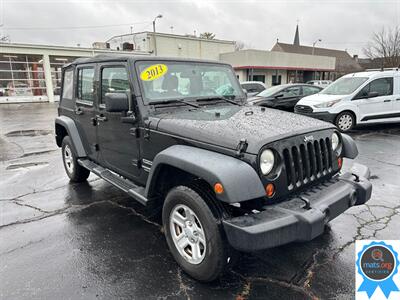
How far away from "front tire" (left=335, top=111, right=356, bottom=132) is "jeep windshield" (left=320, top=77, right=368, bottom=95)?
702 millimetres

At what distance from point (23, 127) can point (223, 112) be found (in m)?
11.4

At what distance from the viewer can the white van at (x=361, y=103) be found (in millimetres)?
9156

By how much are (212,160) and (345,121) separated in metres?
8.24

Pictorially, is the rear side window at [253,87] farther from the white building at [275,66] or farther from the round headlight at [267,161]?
the white building at [275,66]

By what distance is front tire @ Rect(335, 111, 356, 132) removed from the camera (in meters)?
9.22

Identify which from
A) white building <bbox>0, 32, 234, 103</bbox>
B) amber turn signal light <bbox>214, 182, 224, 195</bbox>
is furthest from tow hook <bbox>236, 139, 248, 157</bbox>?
white building <bbox>0, 32, 234, 103</bbox>

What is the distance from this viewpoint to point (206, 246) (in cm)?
245

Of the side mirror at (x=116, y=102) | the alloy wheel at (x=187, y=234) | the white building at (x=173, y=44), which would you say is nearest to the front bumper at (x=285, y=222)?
the alloy wheel at (x=187, y=234)

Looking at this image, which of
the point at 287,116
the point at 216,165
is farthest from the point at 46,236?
the point at 287,116

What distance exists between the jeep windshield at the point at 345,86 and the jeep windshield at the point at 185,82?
6725 millimetres

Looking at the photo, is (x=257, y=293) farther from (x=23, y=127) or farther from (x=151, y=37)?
(x=151, y=37)

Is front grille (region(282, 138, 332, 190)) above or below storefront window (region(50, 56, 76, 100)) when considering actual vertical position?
below

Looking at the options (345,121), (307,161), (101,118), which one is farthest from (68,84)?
(345,121)

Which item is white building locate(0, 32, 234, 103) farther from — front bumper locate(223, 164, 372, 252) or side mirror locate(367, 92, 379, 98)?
front bumper locate(223, 164, 372, 252)
